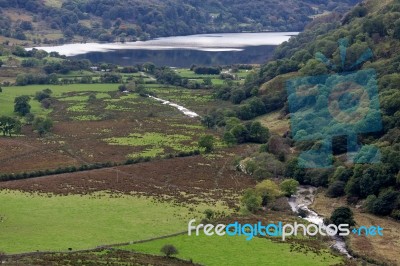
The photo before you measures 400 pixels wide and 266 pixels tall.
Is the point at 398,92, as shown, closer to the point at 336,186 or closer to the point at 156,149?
the point at 336,186

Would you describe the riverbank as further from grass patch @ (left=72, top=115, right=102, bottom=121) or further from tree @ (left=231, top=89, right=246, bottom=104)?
tree @ (left=231, top=89, right=246, bottom=104)

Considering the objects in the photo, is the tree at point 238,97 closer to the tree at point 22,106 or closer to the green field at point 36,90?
the green field at point 36,90

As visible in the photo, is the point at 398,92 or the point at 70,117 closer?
the point at 398,92

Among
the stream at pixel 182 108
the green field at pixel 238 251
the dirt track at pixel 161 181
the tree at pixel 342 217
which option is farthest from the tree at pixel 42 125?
the tree at pixel 342 217

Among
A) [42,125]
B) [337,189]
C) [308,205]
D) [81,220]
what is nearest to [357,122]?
[337,189]

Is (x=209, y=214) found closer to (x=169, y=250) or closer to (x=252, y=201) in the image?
(x=252, y=201)

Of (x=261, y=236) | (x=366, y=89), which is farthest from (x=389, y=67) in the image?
(x=261, y=236)
